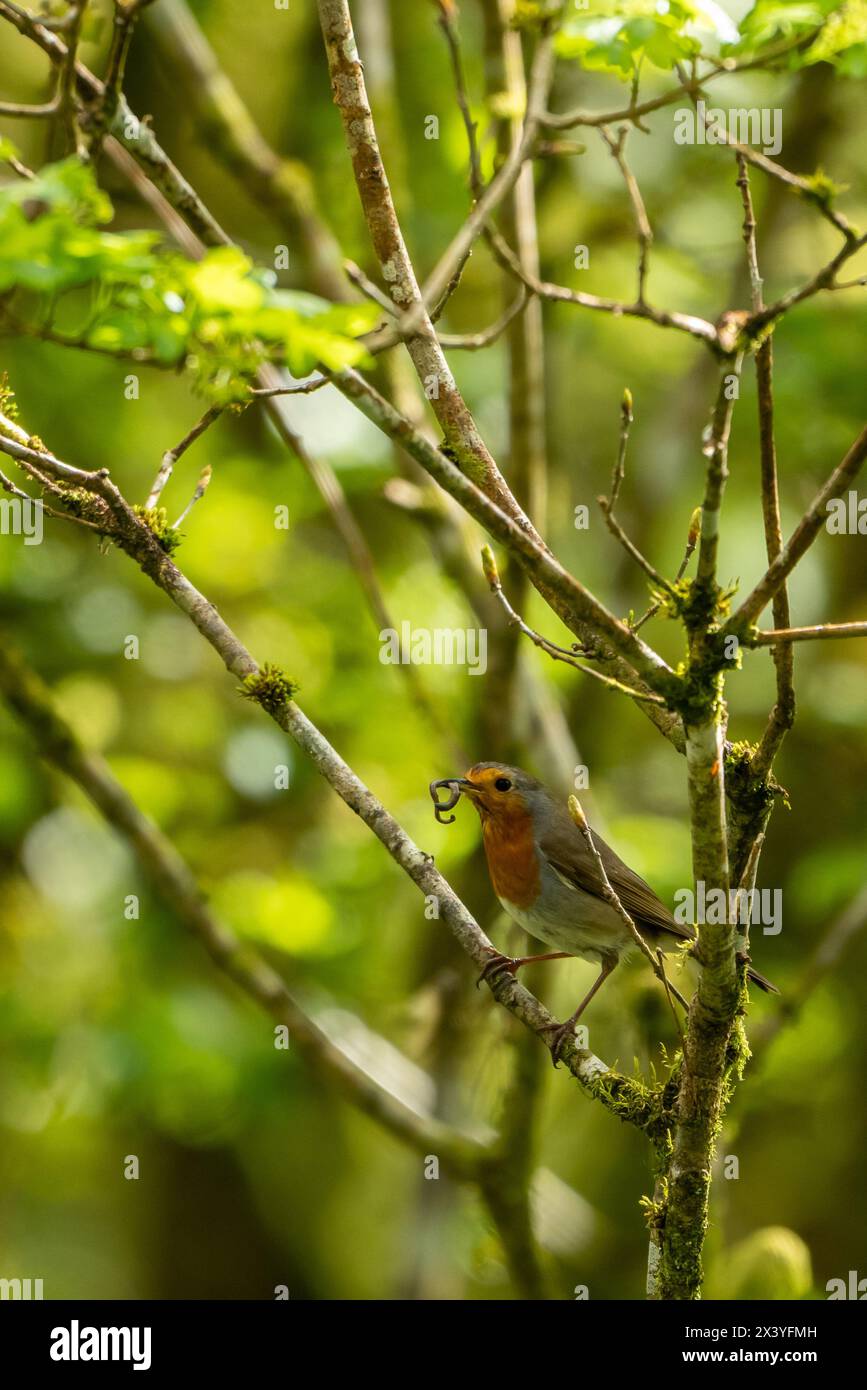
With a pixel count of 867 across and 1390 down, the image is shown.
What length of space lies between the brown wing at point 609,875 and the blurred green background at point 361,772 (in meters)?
1.13

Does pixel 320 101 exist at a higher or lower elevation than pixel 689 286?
higher

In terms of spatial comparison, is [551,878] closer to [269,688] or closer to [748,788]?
[269,688]

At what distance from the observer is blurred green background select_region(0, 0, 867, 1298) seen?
7172mm

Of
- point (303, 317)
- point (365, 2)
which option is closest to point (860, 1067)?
point (365, 2)

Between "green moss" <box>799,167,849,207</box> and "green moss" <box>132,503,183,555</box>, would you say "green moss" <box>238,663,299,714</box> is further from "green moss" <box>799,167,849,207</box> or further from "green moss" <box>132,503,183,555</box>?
"green moss" <box>799,167,849,207</box>

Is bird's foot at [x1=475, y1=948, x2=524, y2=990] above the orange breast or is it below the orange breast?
below

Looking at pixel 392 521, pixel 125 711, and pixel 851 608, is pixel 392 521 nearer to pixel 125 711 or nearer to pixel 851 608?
pixel 125 711

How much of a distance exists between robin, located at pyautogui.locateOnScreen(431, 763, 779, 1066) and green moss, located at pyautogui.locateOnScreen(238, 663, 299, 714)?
149 centimetres

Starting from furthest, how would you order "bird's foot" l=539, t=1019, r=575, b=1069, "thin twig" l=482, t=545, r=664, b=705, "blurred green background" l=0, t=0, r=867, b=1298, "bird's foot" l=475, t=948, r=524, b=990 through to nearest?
1. "blurred green background" l=0, t=0, r=867, b=1298
2. "bird's foot" l=539, t=1019, r=575, b=1069
3. "bird's foot" l=475, t=948, r=524, b=990
4. "thin twig" l=482, t=545, r=664, b=705

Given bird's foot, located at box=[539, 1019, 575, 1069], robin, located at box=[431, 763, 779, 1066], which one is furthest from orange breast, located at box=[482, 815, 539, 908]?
bird's foot, located at box=[539, 1019, 575, 1069]

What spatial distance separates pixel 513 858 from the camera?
16.5 feet

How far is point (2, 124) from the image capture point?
910cm

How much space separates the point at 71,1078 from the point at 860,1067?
5701 mm

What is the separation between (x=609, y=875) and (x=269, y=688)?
2197 mm
